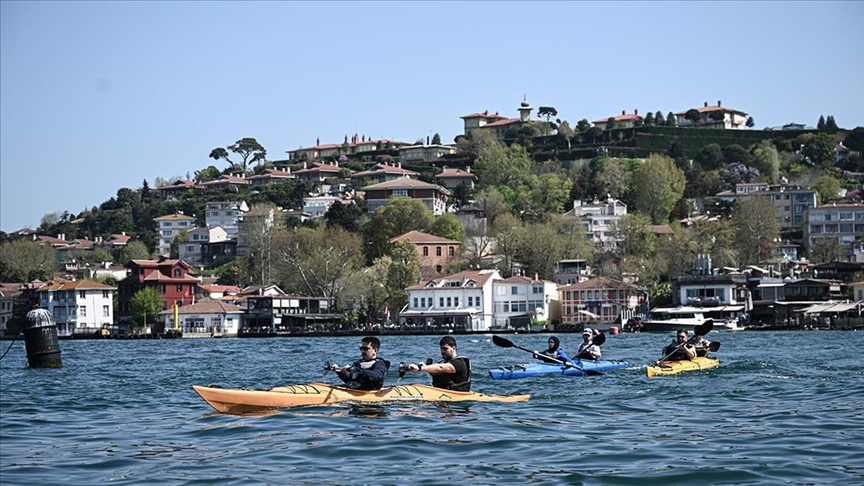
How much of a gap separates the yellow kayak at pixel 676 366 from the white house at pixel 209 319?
70.4 metres

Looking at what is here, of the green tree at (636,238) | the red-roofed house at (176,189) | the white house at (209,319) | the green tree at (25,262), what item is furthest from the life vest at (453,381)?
the red-roofed house at (176,189)

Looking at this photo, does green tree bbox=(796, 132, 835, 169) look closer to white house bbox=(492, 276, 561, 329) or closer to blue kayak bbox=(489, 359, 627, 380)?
white house bbox=(492, 276, 561, 329)

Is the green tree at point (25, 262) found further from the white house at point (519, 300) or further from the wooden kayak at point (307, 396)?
the wooden kayak at point (307, 396)

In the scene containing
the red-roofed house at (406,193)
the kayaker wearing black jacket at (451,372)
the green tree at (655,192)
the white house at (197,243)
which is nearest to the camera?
the kayaker wearing black jacket at (451,372)

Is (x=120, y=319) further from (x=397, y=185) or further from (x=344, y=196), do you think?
(x=344, y=196)

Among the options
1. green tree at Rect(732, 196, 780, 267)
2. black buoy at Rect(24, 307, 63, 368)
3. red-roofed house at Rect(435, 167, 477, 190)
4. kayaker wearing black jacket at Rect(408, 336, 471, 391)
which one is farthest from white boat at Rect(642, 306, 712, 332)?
kayaker wearing black jacket at Rect(408, 336, 471, 391)

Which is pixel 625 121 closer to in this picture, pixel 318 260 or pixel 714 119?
pixel 714 119

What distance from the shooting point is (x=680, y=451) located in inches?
649

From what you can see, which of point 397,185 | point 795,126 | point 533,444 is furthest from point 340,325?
point 795,126

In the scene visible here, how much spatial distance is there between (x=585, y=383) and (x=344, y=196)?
129m

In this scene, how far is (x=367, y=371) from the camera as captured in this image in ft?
68.7

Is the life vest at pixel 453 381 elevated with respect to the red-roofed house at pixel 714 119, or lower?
lower

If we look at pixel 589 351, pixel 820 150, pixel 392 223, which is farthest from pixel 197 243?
pixel 589 351

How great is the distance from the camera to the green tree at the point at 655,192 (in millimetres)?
134375
